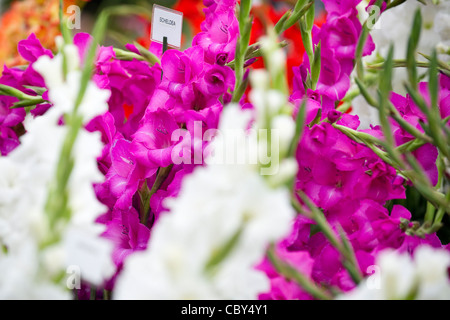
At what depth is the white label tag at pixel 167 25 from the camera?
570 mm

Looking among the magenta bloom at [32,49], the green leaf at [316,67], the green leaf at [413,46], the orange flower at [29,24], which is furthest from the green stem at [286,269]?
the orange flower at [29,24]

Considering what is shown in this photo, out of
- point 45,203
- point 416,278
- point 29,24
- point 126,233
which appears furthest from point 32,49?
point 29,24

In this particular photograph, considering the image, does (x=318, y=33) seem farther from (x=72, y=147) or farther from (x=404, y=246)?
(x=72, y=147)

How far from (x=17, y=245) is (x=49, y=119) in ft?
0.22

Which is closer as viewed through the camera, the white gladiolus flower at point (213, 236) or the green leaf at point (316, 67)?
the white gladiolus flower at point (213, 236)

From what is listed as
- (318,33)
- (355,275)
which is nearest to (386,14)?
(318,33)

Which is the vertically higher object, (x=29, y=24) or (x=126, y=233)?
(x=29, y=24)

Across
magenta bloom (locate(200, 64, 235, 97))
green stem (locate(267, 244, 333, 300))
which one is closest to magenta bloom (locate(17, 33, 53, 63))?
magenta bloom (locate(200, 64, 235, 97))

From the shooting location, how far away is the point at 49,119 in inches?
11.2

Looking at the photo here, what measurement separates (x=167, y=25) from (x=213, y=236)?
1.29 feet

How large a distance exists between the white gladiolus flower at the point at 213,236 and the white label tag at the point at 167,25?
0.35m

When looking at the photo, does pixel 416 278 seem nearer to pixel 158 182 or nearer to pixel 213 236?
pixel 213 236

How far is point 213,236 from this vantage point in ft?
0.75

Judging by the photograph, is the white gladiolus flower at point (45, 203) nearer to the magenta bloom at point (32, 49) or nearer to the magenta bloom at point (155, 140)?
the magenta bloom at point (155, 140)
